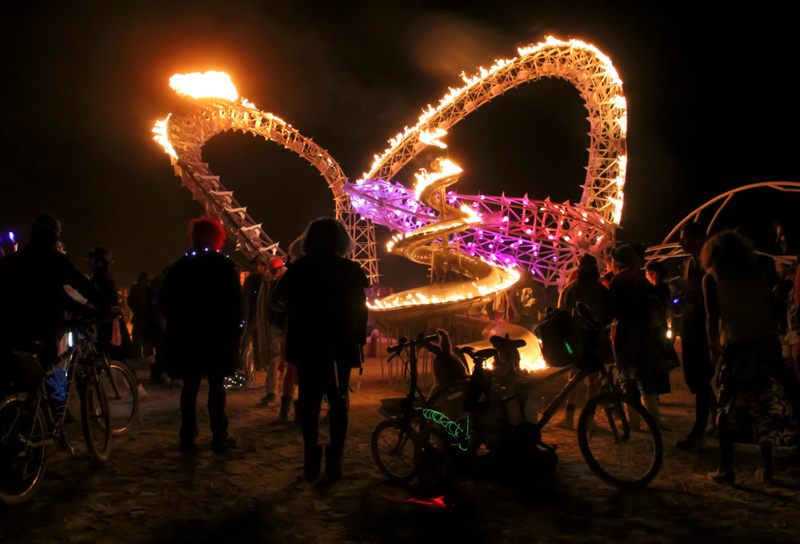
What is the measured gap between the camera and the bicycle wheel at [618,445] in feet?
10.3

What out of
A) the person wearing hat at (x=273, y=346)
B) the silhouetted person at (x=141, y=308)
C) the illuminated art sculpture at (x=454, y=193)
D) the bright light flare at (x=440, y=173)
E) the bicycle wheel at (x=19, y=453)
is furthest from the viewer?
the illuminated art sculpture at (x=454, y=193)

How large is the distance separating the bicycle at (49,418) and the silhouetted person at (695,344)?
15.0 feet

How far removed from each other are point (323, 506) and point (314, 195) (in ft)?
85.5

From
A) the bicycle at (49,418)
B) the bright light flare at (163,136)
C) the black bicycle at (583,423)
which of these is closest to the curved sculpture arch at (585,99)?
the bright light flare at (163,136)

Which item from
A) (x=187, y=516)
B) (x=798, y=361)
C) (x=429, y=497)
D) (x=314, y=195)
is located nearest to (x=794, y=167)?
(x=798, y=361)

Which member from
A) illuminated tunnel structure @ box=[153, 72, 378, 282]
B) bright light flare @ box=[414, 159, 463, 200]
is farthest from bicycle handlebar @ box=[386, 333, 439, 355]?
illuminated tunnel structure @ box=[153, 72, 378, 282]

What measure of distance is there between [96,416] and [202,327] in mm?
972

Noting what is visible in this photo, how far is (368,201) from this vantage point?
1253cm

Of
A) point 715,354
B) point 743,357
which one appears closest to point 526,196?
point 715,354

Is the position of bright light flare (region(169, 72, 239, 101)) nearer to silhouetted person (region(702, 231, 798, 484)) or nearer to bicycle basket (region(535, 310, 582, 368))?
bicycle basket (region(535, 310, 582, 368))

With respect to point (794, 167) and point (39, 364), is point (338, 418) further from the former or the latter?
point (794, 167)

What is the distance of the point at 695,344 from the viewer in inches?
166

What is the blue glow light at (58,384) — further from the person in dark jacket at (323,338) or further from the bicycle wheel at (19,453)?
the person in dark jacket at (323,338)

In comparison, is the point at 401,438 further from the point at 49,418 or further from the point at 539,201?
the point at 539,201
